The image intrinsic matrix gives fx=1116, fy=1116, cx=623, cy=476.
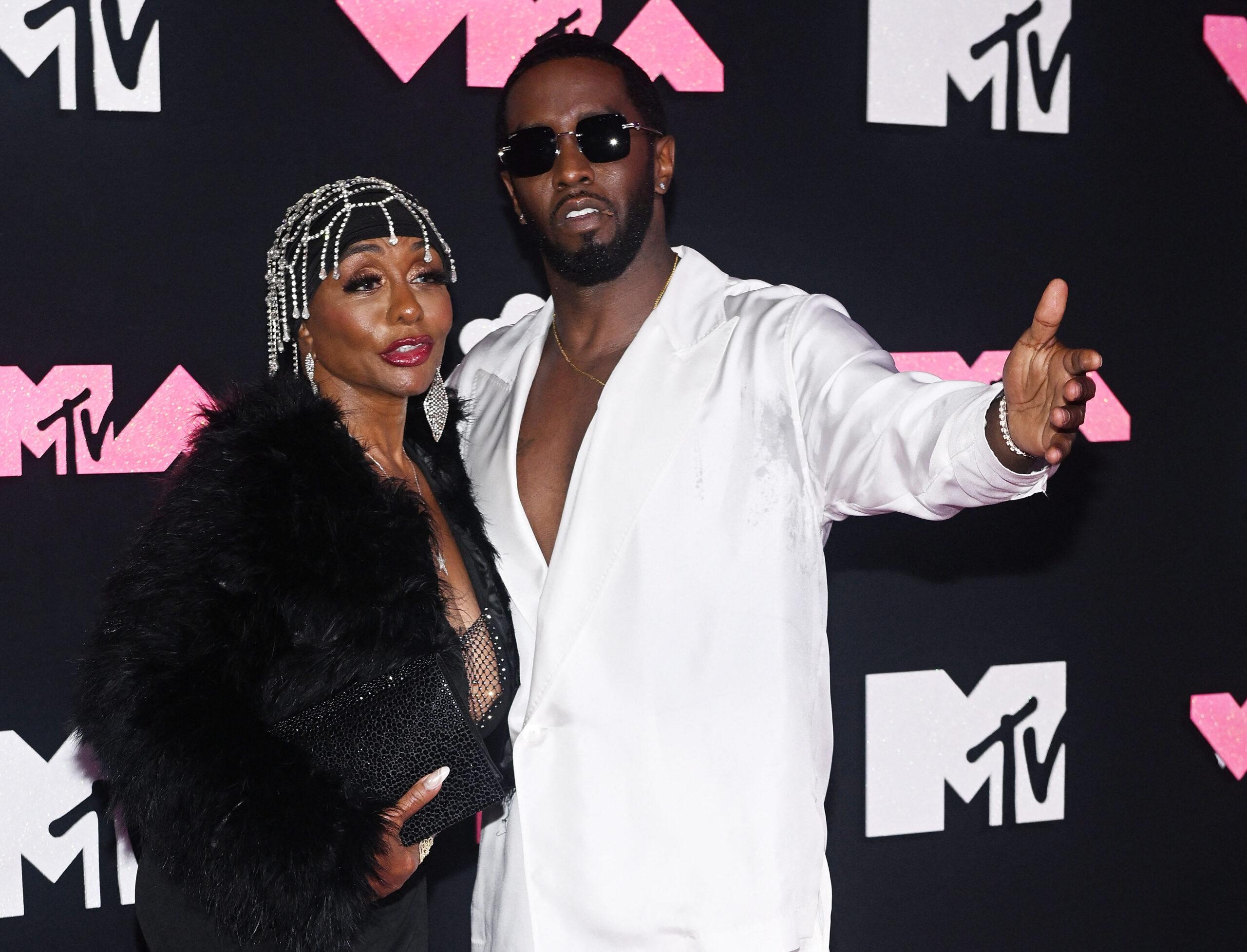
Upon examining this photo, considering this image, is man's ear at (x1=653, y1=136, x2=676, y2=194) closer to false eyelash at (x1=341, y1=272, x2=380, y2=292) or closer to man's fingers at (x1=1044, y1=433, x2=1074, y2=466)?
false eyelash at (x1=341, y1=272, x2=380, y2=292)

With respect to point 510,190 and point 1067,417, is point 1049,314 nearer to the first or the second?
point 1067,417

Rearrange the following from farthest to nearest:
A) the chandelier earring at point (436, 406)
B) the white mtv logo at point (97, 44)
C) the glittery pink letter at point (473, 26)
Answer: the glittery pink letter at point (473, 26) < the white mtv logo at point (97, 44) < the chandelier earring at point (436, 406)

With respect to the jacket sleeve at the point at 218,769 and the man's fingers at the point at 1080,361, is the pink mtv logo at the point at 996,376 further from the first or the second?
the jacket sleeve at the point at 218,769

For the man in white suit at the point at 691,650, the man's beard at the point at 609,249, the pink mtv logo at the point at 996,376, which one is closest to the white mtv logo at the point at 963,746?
the pink mtv logo at the point at 996,376

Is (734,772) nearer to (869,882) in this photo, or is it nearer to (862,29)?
(869,882)

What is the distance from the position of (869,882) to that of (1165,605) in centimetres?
114

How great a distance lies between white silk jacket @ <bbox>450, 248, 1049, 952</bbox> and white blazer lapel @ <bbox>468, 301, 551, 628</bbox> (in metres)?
0.08

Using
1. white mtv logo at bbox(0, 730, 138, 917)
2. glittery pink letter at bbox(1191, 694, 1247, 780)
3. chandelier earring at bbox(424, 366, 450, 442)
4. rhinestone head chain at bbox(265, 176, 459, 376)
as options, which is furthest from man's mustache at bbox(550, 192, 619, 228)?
glittery pink letter at bbox(1191, 694, 1247, 780)

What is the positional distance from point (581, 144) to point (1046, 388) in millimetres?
1121

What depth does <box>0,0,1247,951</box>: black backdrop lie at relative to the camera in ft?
8.45

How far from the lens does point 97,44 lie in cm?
253

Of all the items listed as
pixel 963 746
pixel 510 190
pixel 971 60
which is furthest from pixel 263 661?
pixel 971 60

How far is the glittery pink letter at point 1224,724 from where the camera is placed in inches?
125

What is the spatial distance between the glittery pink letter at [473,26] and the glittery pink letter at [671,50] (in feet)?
0.34
